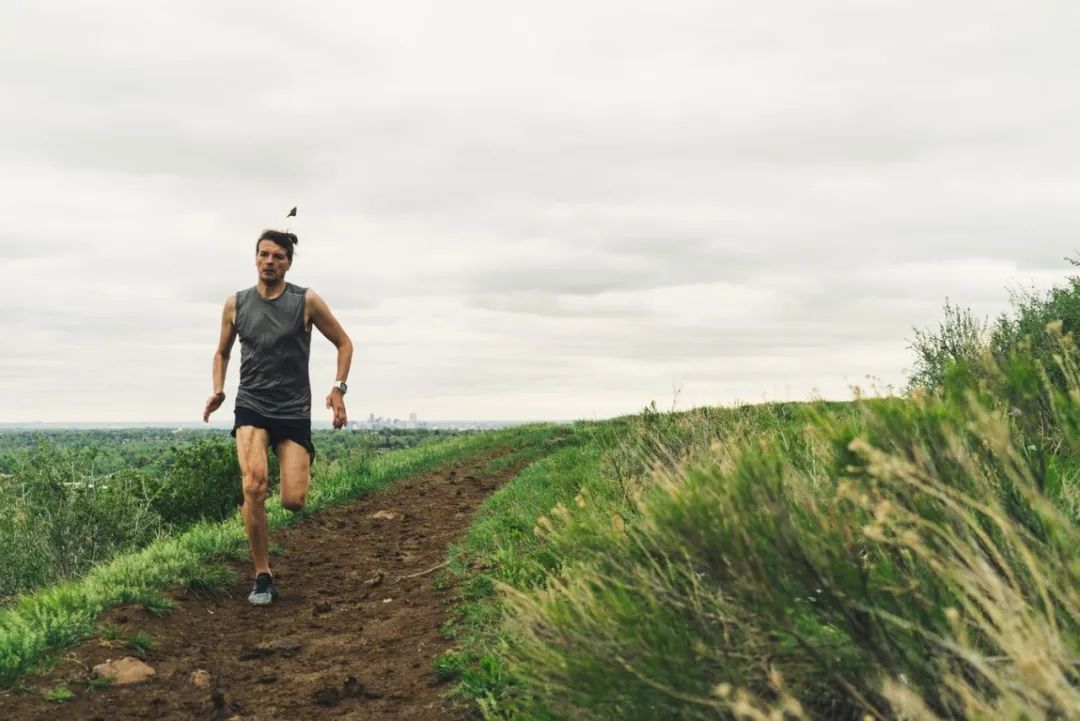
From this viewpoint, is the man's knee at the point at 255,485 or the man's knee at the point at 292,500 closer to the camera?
the man's knee at the point at 255,485

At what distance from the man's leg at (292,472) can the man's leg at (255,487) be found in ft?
0.87

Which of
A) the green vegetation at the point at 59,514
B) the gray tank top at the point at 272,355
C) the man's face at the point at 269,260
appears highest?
the man's face at the point at 269,260

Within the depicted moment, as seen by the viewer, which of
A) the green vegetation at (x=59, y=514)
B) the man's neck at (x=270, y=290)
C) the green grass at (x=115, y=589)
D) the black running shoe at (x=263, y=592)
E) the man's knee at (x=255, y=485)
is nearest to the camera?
the green grass at (x=115, y=589)

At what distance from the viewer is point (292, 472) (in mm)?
6934

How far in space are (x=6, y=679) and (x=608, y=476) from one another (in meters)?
4.97

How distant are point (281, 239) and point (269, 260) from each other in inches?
9.3

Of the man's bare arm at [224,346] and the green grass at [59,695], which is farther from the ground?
the man's bare arm at [224,346]

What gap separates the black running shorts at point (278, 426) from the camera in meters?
6.73

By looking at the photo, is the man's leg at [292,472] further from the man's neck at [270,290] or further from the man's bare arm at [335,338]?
the man's neck at [270,290]

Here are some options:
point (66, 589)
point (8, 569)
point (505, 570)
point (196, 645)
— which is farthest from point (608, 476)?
point (8, 569)

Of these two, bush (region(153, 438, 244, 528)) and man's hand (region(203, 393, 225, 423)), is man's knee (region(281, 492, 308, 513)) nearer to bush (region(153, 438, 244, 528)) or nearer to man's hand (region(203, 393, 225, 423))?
man's hand (region(203, 393, 225, 423))

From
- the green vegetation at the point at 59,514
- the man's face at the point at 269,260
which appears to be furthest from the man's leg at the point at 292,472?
the green vegetation at the point at 59,514

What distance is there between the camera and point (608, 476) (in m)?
7.86

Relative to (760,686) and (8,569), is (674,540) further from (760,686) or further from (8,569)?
(8,569)
